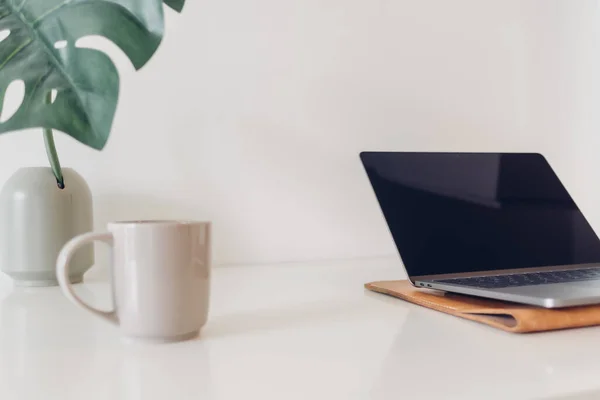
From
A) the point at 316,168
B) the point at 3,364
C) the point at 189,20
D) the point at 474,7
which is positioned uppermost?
the point at 474,7

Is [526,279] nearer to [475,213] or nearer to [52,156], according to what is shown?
[475,213]

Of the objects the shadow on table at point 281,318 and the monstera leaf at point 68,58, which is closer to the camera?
the shadow on table at point 281,318

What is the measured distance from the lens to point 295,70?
1.00 m

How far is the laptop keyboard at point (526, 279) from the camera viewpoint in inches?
25.1

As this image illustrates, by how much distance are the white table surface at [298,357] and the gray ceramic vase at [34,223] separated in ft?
0.27

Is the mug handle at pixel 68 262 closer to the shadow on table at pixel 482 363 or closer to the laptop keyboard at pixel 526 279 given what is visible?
the shadow on table at pixel 482 363

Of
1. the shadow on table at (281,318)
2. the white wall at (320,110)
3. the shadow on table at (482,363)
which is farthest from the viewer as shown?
the white wall at (320,110)

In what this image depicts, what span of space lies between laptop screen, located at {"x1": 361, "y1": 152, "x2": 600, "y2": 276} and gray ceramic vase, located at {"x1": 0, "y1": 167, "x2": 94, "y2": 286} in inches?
16.3

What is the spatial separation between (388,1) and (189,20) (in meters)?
0.38

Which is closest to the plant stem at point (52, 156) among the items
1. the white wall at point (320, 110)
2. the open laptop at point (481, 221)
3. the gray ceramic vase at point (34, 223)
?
the gray ceramic vase at point (34, 223)

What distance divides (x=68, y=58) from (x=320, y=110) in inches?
17.7

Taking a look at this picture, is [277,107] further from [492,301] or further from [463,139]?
[492,301]

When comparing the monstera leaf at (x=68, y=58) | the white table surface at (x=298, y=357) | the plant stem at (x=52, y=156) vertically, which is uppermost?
the monstera leaf at (x=68, y=58)

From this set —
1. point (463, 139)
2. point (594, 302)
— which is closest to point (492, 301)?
point (594, 302)
